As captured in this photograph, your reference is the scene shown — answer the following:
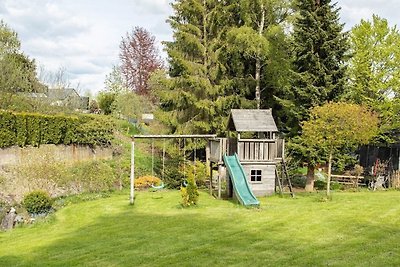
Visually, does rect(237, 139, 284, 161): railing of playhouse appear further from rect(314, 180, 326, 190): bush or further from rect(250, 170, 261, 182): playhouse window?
rect(314, 180, 326, 190): bush

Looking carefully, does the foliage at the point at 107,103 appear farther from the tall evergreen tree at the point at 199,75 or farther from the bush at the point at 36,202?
the bush at the point at 36,202

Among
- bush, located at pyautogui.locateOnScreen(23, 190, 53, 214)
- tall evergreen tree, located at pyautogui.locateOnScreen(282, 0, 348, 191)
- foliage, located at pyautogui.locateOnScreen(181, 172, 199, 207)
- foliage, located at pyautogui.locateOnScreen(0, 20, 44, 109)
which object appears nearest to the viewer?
foliage, located at pyautogui.locateOnScreen(181, 172, 199, 207)

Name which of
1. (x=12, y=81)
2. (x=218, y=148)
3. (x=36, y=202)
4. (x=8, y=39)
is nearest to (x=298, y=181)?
(x=218, y=148)

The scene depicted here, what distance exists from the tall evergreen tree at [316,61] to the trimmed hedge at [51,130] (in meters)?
12.0

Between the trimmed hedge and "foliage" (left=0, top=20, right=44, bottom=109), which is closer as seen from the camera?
the trimmed hedge

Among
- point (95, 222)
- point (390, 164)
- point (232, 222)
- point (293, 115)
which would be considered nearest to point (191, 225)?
point (232, 222)

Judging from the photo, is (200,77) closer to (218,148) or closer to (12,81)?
(218,148)

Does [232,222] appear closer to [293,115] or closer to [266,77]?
[293,115]

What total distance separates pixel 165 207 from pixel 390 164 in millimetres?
16280

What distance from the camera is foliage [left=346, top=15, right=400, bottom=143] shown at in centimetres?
2248

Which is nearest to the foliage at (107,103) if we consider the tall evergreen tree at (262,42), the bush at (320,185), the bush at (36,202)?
the tall evergreen tree at (262,42)

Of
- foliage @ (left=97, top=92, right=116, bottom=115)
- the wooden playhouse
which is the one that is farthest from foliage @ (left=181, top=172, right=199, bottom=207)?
foliage @ (left=97, top=92, right=116, bottom=115)

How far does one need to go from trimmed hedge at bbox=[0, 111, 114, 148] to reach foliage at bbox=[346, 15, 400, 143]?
14936 mm

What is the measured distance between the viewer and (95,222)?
45.4 ft
